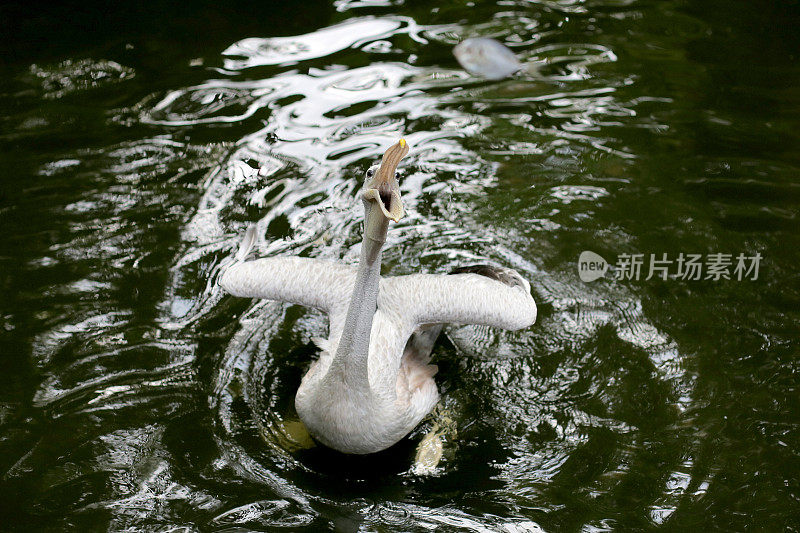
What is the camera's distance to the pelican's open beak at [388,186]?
3.04m

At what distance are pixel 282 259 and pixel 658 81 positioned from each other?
408cm

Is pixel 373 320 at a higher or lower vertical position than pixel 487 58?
lower

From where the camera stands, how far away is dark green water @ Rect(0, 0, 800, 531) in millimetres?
3713

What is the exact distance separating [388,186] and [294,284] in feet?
3.80

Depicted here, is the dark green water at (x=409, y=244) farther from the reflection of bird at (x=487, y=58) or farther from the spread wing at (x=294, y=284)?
the spread wing at (x=294, y=284)

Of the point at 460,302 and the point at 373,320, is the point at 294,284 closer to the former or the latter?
the point at 373,320

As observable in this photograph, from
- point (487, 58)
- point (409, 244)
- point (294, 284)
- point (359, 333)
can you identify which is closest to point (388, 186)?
point (359, 333)

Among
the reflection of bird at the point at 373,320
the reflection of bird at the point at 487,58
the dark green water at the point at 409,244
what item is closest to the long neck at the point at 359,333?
the reflection of bird at the point at 373,320

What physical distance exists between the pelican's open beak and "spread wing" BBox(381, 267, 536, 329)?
0.92m

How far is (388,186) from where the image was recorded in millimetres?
3156

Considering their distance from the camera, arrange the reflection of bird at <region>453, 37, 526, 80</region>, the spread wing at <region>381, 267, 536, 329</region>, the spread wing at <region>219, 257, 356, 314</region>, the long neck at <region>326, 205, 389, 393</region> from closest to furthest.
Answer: the long neck at <region>326, 205, 389, 393</region>
the spread wing at <region>381, 267, 536, 329</region>
the spread wing at <region>219, 257, 356, 314</region>
the reflection of bird at <region>453, 37, 526, 80</region>

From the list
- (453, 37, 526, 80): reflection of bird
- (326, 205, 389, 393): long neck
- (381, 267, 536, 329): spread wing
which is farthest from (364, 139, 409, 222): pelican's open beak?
(453, 37, 526, 80): reflection of bird

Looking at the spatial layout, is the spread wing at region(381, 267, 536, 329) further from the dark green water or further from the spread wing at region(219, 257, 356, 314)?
the dark green water

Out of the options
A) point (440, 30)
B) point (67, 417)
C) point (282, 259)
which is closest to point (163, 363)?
point (67, 417)
